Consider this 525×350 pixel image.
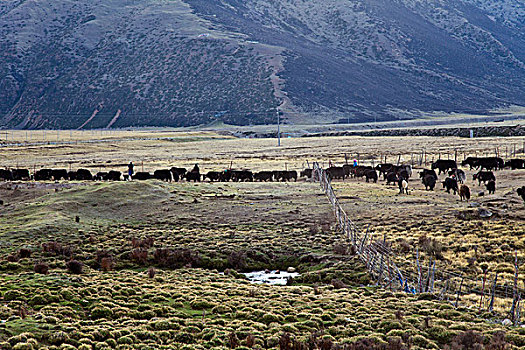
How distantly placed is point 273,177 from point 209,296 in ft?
105

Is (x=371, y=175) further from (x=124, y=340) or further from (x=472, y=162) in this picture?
(x=124, y=340)

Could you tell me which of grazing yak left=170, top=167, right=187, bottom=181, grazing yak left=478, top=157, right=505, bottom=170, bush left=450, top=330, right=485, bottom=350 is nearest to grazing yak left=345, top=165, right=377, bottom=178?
grazing yak left=478, top=157, right=505, bottom=170

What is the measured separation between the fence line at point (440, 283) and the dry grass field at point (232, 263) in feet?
0.93

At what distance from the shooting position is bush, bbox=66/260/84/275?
19.4 meters

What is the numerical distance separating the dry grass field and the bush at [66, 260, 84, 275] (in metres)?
0.10

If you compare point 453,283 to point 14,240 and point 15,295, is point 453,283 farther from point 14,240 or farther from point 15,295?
point 14,240

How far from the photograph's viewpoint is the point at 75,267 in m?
19.5

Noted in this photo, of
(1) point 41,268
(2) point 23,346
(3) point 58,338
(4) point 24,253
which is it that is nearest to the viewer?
(2) point 23,346

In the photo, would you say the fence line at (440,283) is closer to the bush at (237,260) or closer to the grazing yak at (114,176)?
the bush at (237,260)

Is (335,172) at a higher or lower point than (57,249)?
higher

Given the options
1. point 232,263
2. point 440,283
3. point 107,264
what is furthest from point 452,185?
point 107,264

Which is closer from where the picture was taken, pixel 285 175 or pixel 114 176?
pixel 285 175

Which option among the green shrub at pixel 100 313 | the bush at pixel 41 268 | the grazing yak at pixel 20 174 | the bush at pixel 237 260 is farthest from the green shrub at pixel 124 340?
the grazing yak at pixel 20 174

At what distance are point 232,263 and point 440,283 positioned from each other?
799cm
